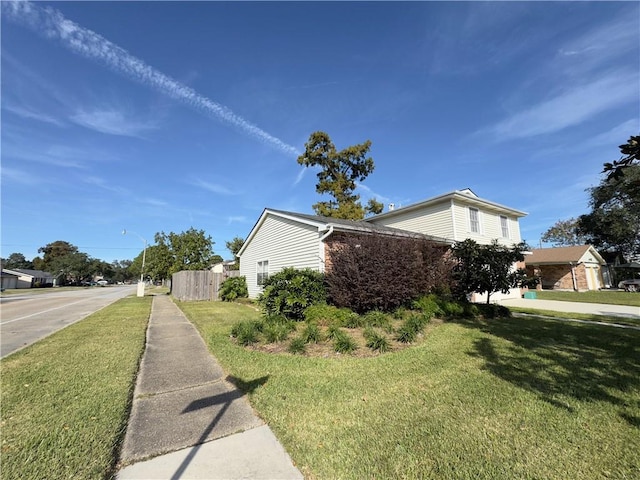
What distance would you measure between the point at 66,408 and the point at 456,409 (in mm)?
4510

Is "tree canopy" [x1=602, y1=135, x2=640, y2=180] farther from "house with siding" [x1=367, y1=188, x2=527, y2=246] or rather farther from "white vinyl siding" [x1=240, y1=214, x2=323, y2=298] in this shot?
"house with siding" [x1=367, y1=188, x2=527, y2=246]

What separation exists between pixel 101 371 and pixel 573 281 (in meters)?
34.0

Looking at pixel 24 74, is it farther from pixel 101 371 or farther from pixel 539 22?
pixel 539 22

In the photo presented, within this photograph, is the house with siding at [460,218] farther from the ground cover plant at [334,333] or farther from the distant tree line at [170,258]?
the distant tree line at [170,258]

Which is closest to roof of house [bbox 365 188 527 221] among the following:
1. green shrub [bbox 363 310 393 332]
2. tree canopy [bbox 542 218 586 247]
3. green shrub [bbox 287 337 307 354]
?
Answer: green shrub [bbox 363 310 393 332]

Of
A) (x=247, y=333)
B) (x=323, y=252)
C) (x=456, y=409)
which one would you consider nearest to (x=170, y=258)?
(x=323, y=252)

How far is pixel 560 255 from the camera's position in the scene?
2689cm

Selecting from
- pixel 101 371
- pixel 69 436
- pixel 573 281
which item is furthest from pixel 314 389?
pixel 573 281

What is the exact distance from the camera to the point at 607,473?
2.20 meters

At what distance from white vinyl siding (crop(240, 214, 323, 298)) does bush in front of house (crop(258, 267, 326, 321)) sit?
1432 mm

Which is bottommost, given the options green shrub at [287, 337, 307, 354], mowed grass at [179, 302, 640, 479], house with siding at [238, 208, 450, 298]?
mowed grass at [179, 302, 640, 479]

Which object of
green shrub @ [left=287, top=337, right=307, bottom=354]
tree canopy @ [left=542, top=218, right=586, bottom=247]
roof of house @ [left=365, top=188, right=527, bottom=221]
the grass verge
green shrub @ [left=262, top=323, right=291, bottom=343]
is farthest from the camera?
tree canopy @ [left=542, top=218, right=586, bottom=247]

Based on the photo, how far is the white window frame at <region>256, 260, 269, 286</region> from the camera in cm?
1532

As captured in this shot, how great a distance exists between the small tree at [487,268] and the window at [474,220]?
5743mm
